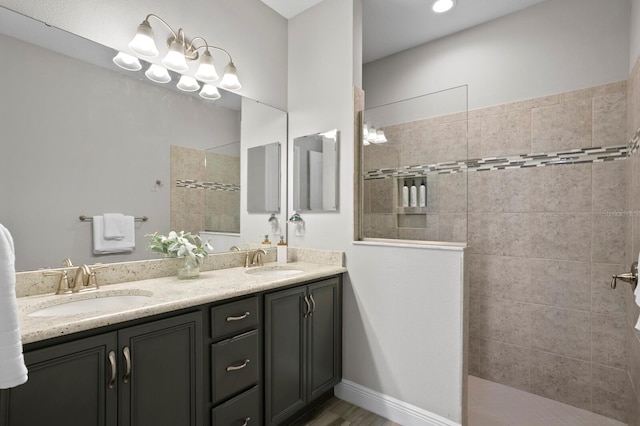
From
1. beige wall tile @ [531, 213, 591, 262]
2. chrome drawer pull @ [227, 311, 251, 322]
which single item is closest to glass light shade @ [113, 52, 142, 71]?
chrome drawer pull @ [227, 311, 251, 322]

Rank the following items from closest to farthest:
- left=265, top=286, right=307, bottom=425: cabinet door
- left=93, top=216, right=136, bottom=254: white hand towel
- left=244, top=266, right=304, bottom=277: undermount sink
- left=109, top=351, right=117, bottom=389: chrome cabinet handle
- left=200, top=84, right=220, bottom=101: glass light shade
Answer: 1. left=109, top=351, right=117, bottom=389: chrome cabinet handle
2. left=93, top=216, right=136, bottom=254: white hand towel
3. left=265, top=286, right=307, bottom=425: cabinet door
4. left=200, top=84, right=220, bottom=101: glass light shade
5. left=244, top=266, right=304, bottom=277: undermount sink

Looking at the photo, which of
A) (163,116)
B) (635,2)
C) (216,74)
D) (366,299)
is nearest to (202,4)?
(216,74)

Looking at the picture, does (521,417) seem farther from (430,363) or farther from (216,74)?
(216,74)

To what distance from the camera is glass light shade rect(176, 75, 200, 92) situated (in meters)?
2.00

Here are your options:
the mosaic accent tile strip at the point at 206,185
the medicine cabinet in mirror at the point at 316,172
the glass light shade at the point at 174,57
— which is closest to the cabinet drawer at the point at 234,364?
the mosaic accent tile strip at the point at 206,185

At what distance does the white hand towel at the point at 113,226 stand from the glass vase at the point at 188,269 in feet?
1.14

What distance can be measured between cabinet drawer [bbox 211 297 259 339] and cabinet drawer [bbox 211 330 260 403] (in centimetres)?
5

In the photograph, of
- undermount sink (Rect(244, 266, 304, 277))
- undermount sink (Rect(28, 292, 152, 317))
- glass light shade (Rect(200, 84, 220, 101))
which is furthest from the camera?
undermount sink (Rect(244, 266, 304, 277))

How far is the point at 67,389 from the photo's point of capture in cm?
109

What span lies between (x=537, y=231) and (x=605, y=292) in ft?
1.72

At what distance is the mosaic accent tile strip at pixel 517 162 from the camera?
2.02m

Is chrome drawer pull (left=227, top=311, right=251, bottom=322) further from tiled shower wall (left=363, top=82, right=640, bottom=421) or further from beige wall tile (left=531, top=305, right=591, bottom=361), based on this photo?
beige wall tile (left=531, top=305, right=591, bottom=361)

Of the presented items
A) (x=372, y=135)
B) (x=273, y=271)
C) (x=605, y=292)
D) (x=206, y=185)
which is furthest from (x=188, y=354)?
(x=605, y=292)

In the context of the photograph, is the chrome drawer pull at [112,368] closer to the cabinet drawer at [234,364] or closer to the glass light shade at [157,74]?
the cabinet drawer at [234,364]
